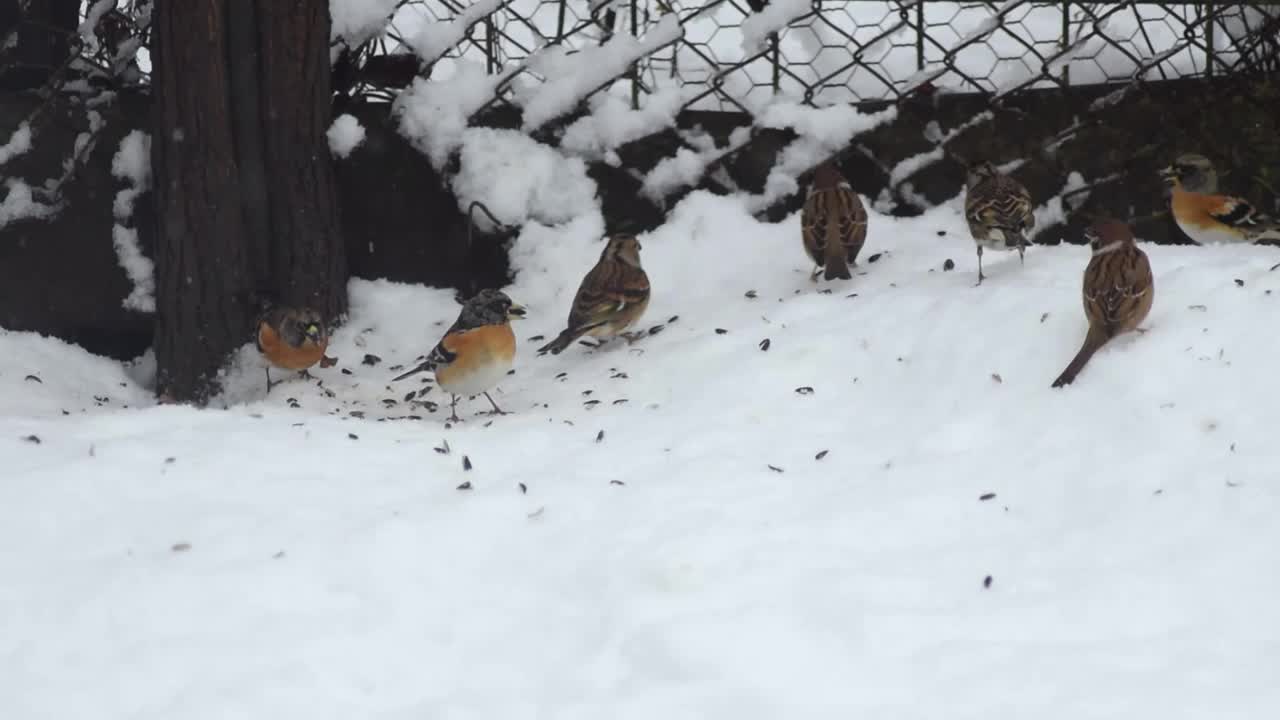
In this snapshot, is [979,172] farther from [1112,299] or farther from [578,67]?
[1112,299]

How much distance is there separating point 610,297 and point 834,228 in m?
0.99

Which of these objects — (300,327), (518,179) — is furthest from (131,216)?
(518,179)

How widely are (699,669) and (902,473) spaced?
1.37 metres

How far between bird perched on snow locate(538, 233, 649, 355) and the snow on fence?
2.78 feet

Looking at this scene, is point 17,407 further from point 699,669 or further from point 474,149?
point 699,669

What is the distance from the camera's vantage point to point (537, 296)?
22.3ft

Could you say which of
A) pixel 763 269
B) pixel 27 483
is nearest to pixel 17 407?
pixel 27 483

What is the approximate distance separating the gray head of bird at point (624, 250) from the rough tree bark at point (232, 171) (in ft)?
3.98

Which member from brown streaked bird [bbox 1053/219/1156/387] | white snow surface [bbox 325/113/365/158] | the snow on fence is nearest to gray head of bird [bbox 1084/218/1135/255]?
brown streaked bird [bbox 1053/219/1156/387]

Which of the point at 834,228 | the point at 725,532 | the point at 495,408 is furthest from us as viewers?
the point at 834,228

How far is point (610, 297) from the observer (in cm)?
612

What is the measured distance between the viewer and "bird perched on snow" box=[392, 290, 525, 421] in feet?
18.4

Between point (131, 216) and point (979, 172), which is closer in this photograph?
point (131, 216)

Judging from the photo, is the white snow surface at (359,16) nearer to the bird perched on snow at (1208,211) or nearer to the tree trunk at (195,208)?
the tree trunk at (195,208)
